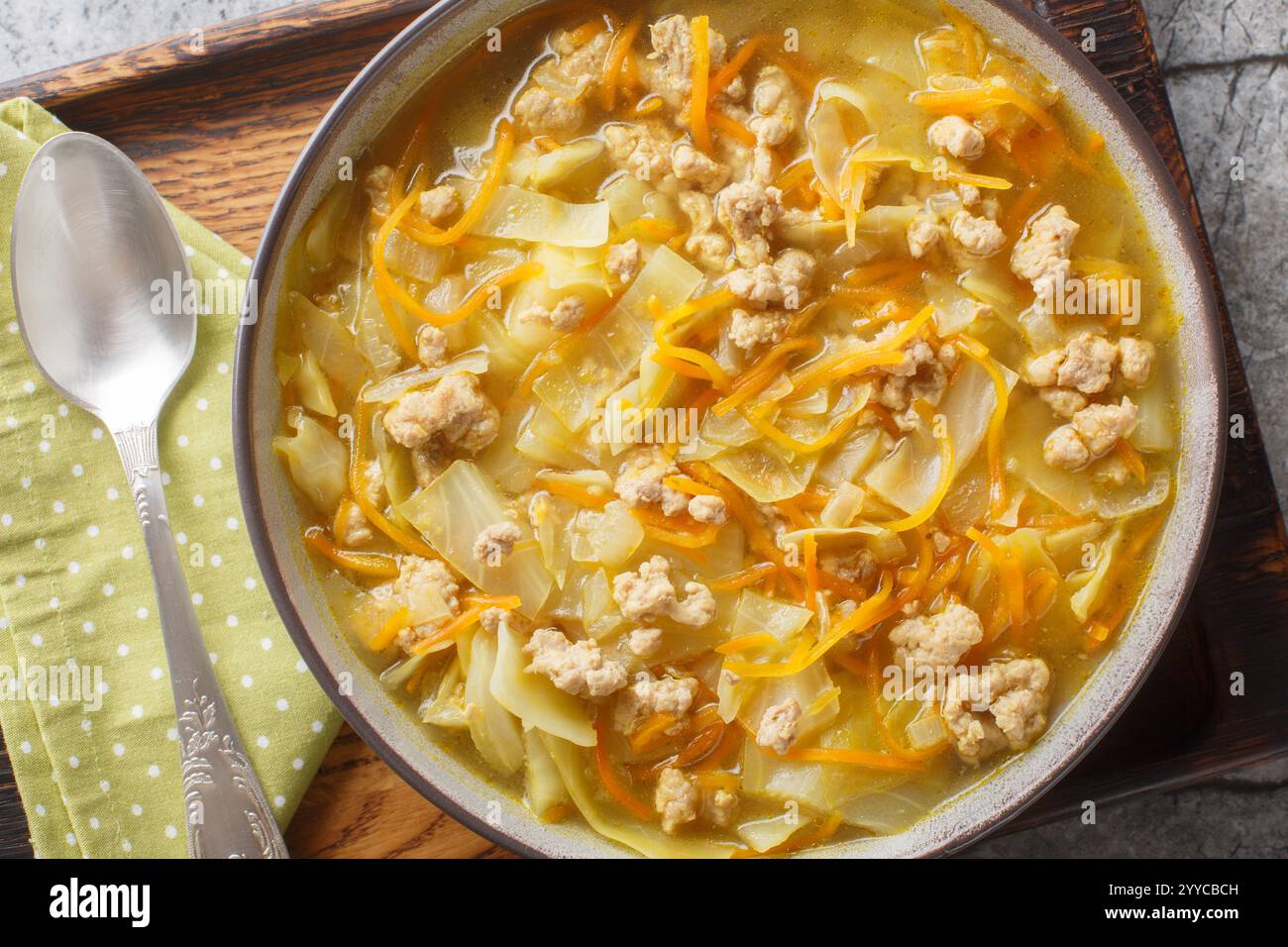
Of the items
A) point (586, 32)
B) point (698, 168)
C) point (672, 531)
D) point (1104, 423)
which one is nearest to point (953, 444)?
point (1104, 423)

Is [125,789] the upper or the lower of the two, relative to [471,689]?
lower

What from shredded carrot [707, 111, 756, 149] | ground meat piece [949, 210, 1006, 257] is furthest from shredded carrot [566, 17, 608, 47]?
ground meat piece [949, 210, 1006, 257]

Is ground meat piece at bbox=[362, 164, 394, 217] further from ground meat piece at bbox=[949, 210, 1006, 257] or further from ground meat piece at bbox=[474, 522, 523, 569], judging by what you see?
ground meat piece at bbox=[949, 210, 1006, 257]

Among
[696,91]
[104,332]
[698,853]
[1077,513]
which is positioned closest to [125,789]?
[104,332]

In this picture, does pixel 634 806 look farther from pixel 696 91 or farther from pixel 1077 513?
pixel 696 91

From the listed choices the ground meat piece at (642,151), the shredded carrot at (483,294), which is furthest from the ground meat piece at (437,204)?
the ground meat piece at (642,151)

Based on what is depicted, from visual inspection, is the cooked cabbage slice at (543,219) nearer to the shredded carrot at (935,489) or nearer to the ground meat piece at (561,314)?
the ground meat piece at (561,314)

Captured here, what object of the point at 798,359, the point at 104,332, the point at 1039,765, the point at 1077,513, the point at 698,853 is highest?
the point at 104,332
